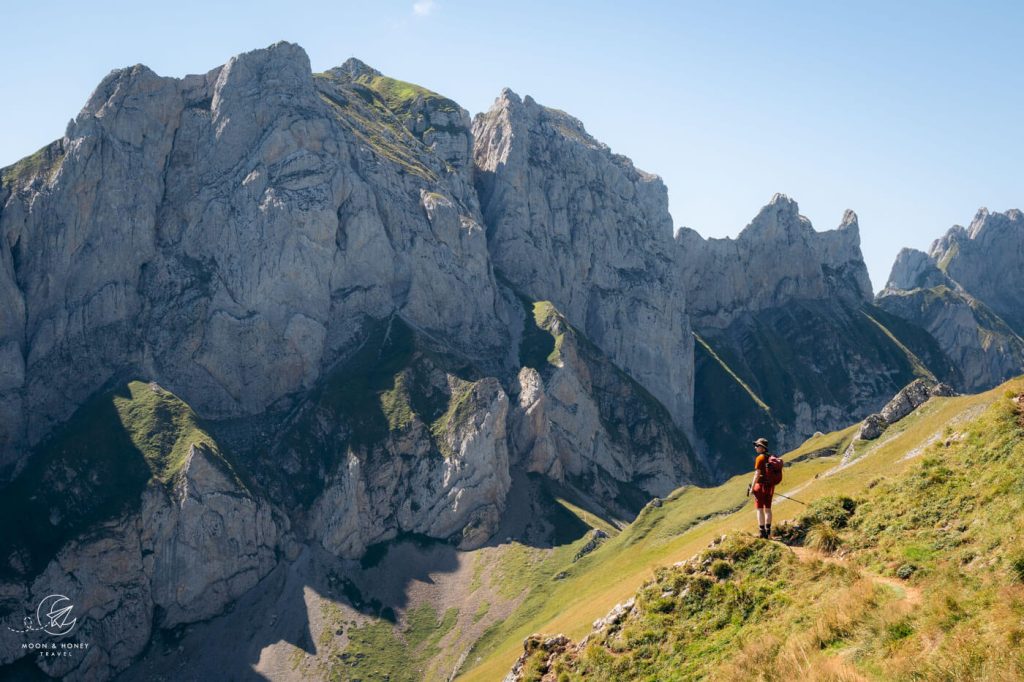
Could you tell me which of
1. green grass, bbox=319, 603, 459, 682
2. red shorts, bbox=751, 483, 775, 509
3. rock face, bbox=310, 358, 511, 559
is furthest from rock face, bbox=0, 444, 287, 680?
red shorts, bbox=751, 483, 775, 509

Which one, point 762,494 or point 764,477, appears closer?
point 764,477

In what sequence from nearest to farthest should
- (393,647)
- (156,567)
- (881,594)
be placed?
(881,594), (393,647), (156,567)

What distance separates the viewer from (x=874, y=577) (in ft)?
98.5

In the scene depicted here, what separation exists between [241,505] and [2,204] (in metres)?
93.0

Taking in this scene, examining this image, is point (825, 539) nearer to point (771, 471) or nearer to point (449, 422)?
point (771, 471)

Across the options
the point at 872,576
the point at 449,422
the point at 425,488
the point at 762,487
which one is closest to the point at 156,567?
the point at 425,488

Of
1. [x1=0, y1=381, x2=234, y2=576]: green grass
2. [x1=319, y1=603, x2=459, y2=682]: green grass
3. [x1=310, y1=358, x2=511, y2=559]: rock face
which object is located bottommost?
[x1=319, y1=603, x2=459, y2=682]: green grass

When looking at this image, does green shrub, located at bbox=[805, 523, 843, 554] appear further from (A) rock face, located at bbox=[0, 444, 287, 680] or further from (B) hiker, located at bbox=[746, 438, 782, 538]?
(A) rock face, located at bbox=[0, 444, 287, 680]

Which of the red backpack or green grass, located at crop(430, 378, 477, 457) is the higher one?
green grass, located at crop(430, 378, 477, 457)

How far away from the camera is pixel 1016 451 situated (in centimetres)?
Result: 3284

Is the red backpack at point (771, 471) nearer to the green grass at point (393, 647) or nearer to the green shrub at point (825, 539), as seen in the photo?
the green shrub at point (825, 539)

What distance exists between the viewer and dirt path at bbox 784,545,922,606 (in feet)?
90.6
